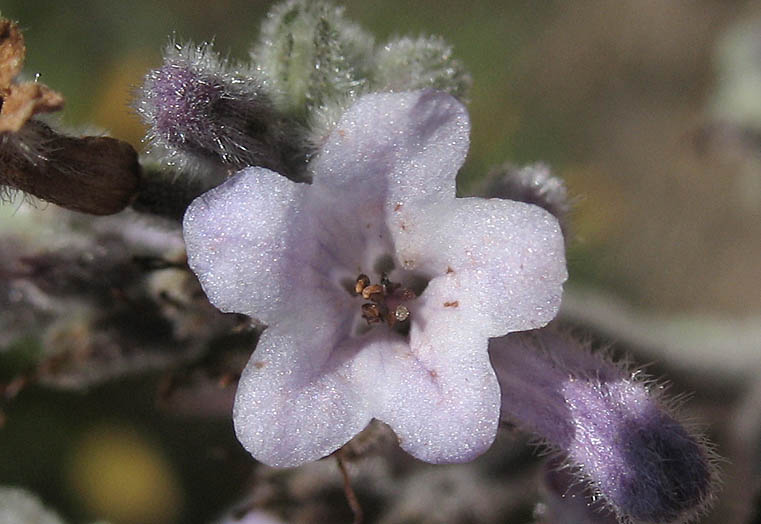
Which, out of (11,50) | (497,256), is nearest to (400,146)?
(497,256)

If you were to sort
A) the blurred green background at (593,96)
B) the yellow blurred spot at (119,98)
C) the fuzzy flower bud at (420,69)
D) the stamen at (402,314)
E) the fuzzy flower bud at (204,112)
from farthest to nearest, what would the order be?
the blurred green background at (593,96), the yellow blurred spot at (119,98), the fuzzy flower bud at (420,69), the stamen at (402,314), the fuzzy flower bud at (204,112)

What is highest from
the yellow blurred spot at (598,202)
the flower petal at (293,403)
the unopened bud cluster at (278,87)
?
the unopened bud cluster at (278,87)

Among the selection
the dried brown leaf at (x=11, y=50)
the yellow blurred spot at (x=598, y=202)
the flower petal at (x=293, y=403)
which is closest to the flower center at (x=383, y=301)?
the flower petal at (x=293, y=403)

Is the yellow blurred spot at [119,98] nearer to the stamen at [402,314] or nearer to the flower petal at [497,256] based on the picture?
the stamen at [402,314]

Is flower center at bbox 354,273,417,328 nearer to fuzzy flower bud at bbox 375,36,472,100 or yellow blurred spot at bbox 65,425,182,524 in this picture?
fuzzy flower bud at bbox 375,36,472,100

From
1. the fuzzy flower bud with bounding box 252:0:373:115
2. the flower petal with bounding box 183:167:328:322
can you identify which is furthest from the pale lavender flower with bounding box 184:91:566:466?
Result: the fuzzy flower bud with bounding box 252:0:373:115

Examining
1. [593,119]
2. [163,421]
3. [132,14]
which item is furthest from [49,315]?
[593,119]

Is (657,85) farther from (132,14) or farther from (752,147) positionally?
(132,14)

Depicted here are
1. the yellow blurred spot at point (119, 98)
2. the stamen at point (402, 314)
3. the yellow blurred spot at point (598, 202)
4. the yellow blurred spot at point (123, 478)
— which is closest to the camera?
the stamen at point (402, 314)
